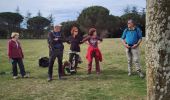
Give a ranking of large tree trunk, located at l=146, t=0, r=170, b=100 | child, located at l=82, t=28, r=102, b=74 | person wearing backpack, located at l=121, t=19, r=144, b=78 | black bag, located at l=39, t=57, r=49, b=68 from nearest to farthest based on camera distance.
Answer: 1. large tree trunk, located at l=146, t=0, r=170, b=100
2. person wearing backpack, located at l=121, t=19, r=144, b=78
3. child, located at l=82, t=28, r=102, b=74
4. black bag, located at l=39, t=57, r=49, b=68

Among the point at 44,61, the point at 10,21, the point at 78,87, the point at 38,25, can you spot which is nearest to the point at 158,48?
the point at 78,87

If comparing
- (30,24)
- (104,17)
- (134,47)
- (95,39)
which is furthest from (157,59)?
(30,24)

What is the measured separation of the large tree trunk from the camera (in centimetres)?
729

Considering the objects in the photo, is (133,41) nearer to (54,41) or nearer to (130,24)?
(130,24)

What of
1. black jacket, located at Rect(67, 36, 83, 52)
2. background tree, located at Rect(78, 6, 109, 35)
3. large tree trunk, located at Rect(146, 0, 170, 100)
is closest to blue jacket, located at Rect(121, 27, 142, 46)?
black jacket, located at Rect(67, 36, 83, 52)

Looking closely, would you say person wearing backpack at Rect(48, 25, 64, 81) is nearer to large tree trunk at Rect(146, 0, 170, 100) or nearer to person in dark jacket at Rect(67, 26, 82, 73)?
person in dark jacket at Rect(67, 26, 82, 73)

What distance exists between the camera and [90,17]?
239 feet

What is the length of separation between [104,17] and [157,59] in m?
64.7

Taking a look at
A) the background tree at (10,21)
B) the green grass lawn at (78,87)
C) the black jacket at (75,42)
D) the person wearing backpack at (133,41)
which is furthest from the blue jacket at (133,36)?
the background tree at (10,21)

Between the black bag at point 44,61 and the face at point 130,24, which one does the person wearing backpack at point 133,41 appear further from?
the black bag at point 44,61

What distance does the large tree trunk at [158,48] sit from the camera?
7293mm

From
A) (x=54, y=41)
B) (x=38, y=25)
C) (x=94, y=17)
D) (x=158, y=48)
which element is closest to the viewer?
(x=158, y=48)

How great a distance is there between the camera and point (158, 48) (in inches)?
290

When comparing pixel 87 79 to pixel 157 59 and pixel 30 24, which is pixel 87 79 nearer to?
pixel 157 59
